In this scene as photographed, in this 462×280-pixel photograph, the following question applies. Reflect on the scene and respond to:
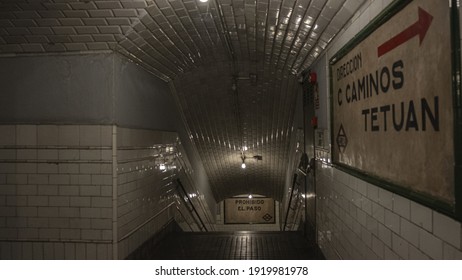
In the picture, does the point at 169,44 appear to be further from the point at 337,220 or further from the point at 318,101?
the point at 337,220

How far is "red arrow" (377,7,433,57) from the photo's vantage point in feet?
7.21

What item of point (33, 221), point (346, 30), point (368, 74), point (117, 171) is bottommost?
point (33, 221)

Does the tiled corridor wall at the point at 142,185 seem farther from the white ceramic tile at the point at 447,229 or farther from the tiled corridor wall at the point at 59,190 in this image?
the white ceramic tile at the point at 447,229

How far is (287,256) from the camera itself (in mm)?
6145

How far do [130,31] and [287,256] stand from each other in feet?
14.0

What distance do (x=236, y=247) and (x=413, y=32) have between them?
204 inches

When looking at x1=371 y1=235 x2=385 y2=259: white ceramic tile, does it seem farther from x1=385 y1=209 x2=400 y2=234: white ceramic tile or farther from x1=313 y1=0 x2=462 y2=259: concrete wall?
x1=385 y1=209 x2=400 y2=234: white ceramic tile

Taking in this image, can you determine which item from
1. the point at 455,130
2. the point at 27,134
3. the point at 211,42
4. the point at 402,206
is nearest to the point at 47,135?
the point at 27,134

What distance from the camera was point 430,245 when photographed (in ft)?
7.39

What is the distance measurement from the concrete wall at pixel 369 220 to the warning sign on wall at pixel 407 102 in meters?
0.19

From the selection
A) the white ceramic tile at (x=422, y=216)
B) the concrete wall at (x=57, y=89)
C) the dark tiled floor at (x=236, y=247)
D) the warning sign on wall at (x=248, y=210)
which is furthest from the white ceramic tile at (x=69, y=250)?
the warning sign on wall at (x=248, y=210)

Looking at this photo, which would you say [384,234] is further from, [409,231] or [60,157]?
[60,157]

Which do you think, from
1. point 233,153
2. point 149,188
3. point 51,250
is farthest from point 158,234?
point 233,153

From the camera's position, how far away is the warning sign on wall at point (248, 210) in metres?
17.3
